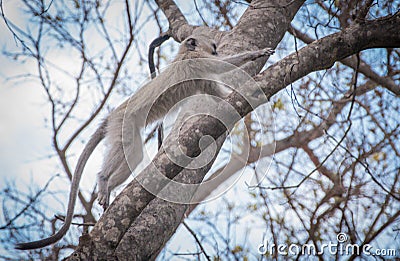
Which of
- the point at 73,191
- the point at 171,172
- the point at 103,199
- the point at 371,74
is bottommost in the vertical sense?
the point at 171,172

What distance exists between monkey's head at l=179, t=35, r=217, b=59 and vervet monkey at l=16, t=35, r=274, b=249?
0.23 feet

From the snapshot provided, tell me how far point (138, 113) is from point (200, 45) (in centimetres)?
101

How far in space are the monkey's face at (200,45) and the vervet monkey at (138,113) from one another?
0.08 meters

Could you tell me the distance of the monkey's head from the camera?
4.71 metres

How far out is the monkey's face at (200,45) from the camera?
4.72 metres

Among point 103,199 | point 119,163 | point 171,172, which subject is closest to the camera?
point 171,172

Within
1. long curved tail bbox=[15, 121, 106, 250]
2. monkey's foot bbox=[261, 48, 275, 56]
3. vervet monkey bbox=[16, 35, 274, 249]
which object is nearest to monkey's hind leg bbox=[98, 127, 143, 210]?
vervet monkey bbox=[16, 35, 274, 249]

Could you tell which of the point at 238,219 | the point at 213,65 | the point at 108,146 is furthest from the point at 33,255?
the point at 213,65

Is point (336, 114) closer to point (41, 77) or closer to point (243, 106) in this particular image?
point (243, 106)

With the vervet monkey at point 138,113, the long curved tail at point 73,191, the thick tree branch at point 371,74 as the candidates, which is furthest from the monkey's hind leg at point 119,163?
the thick tree branch at point 371,74

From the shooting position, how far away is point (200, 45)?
15.6ft

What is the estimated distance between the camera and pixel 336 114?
636cm

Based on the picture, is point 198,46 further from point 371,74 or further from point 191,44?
point 371,74

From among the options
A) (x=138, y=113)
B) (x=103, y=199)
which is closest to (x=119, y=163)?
(x=103, y=199)
